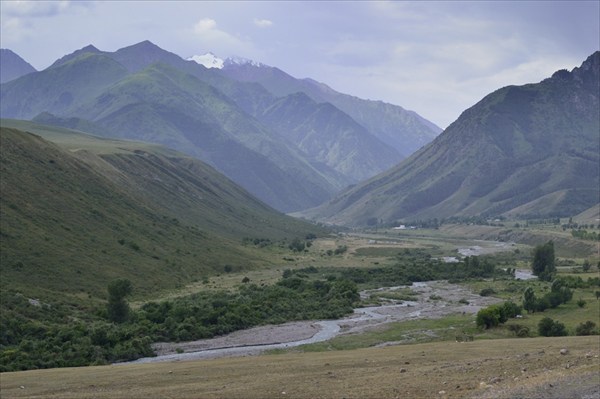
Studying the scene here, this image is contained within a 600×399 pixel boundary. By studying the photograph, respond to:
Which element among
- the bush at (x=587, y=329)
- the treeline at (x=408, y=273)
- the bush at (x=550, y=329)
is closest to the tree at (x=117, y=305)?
the bush at (x=550, y=329)

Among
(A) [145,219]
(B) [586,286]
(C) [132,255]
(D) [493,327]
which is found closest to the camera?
(D) [493,327]

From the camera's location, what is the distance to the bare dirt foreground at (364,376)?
3281 centimetres

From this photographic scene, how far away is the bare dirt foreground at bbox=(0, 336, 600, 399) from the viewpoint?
32812mm

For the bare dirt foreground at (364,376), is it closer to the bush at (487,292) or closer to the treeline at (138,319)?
the treeline at (138,319)

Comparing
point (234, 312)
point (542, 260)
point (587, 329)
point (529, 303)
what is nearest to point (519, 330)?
point (587, 329)

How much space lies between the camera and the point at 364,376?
130ft

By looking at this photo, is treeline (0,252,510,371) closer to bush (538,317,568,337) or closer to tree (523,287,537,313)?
tree (523,287,537,313)

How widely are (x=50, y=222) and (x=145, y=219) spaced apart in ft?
127

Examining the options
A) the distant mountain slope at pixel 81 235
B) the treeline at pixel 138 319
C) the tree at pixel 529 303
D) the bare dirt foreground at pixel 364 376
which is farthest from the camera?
the distant mountain slope at pixel 81 235

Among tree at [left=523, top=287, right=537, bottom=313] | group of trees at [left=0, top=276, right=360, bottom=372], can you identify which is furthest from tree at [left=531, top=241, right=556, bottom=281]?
tree at [left=523, top=287, right=537, bottom=313]

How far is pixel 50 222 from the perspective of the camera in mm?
118312

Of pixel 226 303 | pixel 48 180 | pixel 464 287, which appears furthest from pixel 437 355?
pixel 48 180

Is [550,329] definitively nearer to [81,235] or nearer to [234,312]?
[234,312]

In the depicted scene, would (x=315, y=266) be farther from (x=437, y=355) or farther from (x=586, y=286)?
(x=437, y=355)
